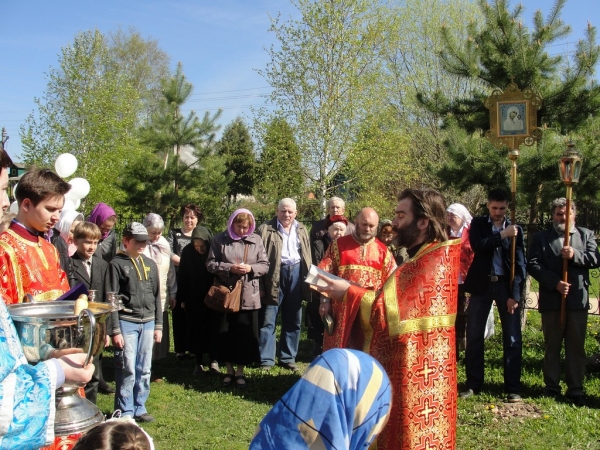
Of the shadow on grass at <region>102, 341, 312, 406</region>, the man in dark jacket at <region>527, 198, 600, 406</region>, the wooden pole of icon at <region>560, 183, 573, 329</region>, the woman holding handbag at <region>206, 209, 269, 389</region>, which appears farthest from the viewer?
the woman holding handbag at <region>206, 209, 269, 389</region>

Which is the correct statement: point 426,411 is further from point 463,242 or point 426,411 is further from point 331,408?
point 463,242

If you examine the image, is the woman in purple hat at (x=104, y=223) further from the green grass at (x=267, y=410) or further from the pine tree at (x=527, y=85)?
the pine tree at (x=527, y=85)

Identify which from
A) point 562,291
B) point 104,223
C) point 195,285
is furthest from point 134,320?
point 562,291

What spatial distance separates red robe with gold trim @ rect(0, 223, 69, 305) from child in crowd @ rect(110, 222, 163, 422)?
2.32 m

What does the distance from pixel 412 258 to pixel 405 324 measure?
37 centimetres

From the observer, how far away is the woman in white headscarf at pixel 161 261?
6.93 m

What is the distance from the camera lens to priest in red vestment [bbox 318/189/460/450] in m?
3.18

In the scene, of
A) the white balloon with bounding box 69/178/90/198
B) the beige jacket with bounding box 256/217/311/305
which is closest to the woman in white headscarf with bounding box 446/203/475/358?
→ the beige jacket with bounding box 256/217/311/305

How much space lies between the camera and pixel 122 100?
20.0 meters

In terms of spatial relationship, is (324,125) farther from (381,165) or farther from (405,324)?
(405,324)

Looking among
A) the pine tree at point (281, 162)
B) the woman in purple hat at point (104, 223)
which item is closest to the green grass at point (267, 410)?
the woman in purple hat at point (104, 223)

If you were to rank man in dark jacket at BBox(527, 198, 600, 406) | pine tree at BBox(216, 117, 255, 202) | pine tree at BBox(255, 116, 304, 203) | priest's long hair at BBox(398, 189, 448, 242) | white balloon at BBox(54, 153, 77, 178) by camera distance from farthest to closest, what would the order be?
pine tree at BBox(216, 117, 255, 202)
pine tree at BBox(255, 116, 304, 203)
white balloon at BBox(54, 153, 77, 178)
man in dark jacket at BBox(527, 198, 600, 406)
priest's long hair at BBox(398, 189, 448, 242)

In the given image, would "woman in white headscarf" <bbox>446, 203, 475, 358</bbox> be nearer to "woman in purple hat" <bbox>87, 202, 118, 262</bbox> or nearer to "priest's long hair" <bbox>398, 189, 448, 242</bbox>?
"priest's long hair" <bbox>398, 189, 448, 242</bbox>

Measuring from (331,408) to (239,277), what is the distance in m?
5.29
